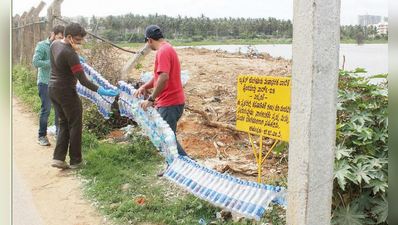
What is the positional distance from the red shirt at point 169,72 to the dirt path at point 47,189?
1.50m

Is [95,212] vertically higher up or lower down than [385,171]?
lower down

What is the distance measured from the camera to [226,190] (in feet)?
11.5

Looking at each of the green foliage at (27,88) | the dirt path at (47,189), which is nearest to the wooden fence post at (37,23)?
the green foliage at (27,88)

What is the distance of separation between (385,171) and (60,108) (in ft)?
13.6

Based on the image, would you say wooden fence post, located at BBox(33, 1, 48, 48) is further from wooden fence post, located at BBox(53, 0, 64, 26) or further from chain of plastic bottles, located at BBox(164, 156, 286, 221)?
chain of plastic bottles, located at BBox(164, 156, 286, 221)

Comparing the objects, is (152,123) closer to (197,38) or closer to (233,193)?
(233,193)

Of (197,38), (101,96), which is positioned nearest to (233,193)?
(101,96)

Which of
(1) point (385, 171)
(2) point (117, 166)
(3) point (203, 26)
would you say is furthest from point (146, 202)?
(3) point (203, 26)

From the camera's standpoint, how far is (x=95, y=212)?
4.31 m

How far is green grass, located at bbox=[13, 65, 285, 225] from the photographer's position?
4055mm

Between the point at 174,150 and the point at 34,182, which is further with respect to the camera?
the point at 34,182

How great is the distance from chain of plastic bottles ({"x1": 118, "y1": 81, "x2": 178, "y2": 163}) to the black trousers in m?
0.62

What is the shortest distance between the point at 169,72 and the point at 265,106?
1.41 metres

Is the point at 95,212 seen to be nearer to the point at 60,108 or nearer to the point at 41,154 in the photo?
the point at 60,108
